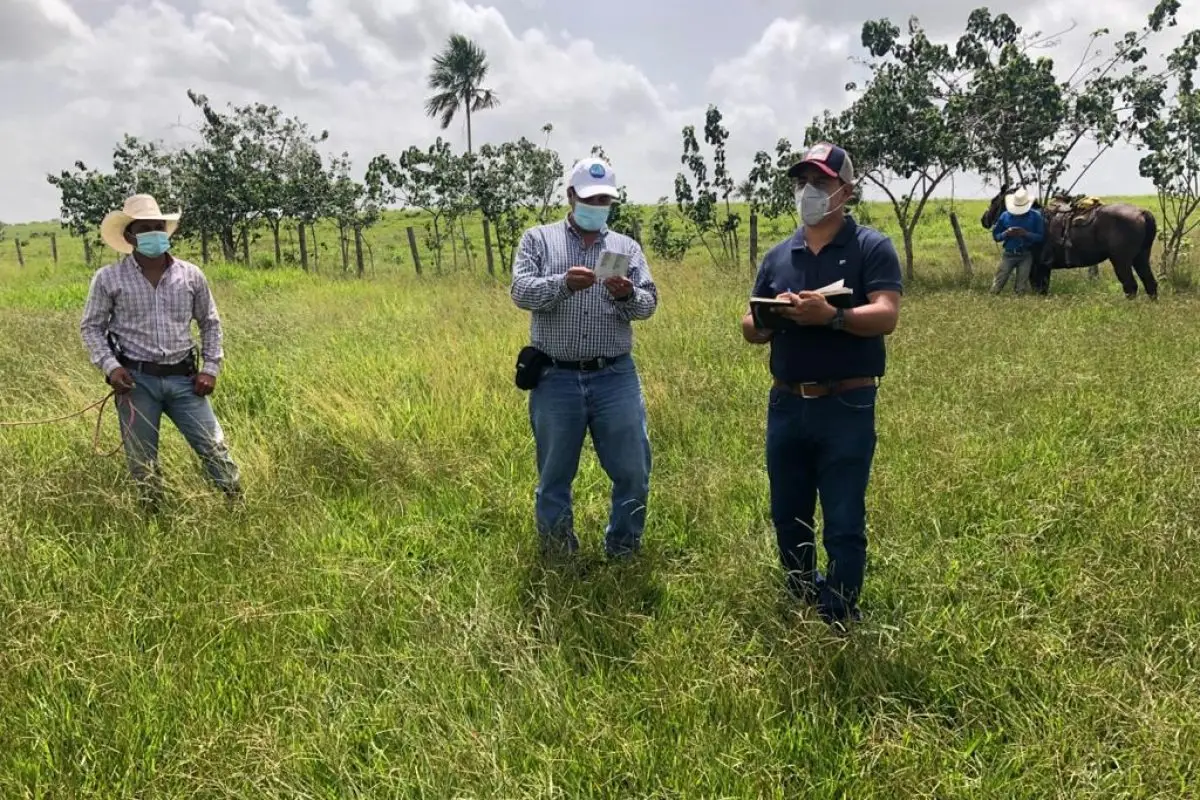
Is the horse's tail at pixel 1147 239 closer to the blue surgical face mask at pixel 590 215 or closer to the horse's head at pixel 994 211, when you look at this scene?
the horse's head at pixel 994 211

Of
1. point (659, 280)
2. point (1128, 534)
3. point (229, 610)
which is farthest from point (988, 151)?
point (229, 610)

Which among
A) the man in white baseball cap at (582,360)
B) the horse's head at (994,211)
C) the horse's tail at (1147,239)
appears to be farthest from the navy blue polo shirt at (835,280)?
the horse's head at (994,211)

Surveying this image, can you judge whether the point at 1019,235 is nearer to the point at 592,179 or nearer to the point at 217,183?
the point at 592,179

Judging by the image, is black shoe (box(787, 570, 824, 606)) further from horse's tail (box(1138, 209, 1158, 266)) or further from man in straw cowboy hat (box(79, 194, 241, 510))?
horse's tail (box(1138, 209, 1158, 266))

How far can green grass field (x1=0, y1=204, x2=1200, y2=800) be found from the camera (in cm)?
209

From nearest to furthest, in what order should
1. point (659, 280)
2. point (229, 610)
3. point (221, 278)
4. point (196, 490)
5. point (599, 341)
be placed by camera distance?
point (229, 610) → point (599, 341) → point (196, 490) → point (659, 280) → point (221, 278)

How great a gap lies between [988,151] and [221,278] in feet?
51.5

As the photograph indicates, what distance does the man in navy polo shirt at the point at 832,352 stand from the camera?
2539 millimetres

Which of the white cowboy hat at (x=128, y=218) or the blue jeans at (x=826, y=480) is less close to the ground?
the white cowboy hat at (x=128, y=218)

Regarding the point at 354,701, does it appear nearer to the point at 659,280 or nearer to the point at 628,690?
the point at 628,690

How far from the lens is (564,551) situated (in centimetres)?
328

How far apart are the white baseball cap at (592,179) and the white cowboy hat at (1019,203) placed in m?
10.1

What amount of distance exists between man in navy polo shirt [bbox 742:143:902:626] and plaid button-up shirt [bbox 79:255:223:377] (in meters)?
3.12

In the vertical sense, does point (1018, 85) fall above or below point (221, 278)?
above
